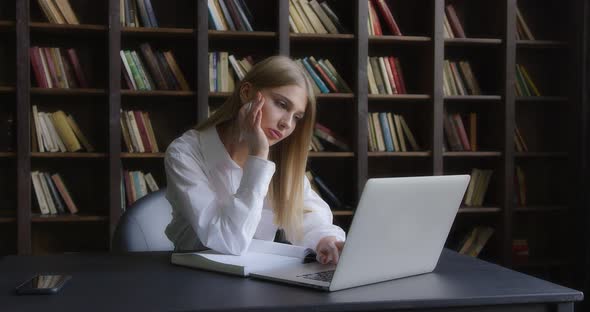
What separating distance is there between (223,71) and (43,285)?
2333 millimetres

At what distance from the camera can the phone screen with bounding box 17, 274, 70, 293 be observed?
→ 107 cm

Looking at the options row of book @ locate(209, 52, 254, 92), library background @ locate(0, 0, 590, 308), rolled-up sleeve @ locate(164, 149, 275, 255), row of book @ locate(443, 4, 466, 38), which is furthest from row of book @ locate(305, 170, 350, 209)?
rolled-up sleeve @ locate(164, 149, 275, 255)

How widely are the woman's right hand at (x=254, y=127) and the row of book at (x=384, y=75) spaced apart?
1890mm

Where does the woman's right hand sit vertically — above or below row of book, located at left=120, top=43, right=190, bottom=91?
below

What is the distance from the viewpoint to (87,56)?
3.42 meters

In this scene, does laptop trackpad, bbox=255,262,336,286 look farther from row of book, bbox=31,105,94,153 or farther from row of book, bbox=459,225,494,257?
row of book, bbox=459,225,494,257

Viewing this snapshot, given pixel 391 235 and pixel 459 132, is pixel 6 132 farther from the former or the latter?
pixel 391 235

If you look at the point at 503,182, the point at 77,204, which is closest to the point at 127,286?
the point at 77,204

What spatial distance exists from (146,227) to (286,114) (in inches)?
20.9

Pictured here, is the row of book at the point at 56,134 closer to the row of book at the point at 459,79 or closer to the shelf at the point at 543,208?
the row of book at the point at 459,79

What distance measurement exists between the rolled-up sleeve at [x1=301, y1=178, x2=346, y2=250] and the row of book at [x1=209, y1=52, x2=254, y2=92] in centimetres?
152

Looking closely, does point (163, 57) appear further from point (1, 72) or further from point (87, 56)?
point (1, 72)

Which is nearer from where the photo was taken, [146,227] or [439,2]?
[146,227]

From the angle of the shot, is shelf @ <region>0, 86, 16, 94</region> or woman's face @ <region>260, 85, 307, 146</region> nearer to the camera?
woman's face @ <region>260, 85, 307, 146</region>
